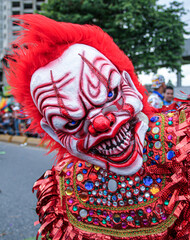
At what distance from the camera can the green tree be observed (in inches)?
320

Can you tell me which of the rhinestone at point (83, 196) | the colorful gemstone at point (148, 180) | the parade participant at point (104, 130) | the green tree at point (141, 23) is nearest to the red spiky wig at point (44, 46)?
the parade participant at point (104, 130)

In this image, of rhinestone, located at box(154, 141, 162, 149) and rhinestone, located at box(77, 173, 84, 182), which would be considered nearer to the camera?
rhinestone, located at box(154, 141, 162, 149)

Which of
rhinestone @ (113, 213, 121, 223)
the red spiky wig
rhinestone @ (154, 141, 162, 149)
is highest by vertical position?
the red spiky wig

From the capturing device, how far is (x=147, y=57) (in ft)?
27.5

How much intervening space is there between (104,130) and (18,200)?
227cm

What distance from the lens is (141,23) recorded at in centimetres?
806

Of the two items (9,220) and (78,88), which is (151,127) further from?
(9,220)

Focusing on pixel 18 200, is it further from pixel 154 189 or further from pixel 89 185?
pixel 154 189

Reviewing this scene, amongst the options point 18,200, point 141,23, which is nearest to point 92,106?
point 18,200

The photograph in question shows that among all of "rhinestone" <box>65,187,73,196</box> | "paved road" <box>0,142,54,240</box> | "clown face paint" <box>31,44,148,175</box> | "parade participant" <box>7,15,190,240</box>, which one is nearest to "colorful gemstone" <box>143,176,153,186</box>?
"parade participant" <box>7,15,190,240</box>

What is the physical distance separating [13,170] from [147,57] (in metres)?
5.96

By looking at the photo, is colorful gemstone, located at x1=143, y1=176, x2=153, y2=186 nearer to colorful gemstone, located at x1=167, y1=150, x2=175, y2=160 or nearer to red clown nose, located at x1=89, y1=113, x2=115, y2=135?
colorful gemstone, located at x1=167, y1=150, x2=175, y2=160

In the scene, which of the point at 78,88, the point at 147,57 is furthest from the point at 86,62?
the point at 147,57

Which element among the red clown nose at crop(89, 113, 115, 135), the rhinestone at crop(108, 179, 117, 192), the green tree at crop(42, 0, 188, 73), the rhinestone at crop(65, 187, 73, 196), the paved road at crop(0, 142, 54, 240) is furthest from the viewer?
the green tree at crop(42, 0, 188, 73)
